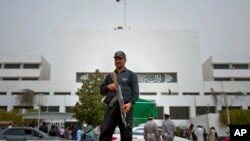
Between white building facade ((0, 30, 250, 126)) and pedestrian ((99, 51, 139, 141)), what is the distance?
54.2 metres

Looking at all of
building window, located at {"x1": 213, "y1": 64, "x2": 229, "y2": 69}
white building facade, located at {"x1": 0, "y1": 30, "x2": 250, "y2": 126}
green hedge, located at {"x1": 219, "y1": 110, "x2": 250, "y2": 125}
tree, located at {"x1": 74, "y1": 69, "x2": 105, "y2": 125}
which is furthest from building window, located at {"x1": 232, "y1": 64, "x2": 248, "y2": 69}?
tree, located at {"x1": 74, "y1": 69, "x2": 105, "y2": 125}

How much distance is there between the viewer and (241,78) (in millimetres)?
66500

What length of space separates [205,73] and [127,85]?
232ft

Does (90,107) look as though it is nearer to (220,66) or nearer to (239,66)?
(220,66)

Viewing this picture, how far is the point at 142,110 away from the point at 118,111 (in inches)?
673

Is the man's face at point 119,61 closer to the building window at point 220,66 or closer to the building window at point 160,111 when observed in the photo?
the building window at point 160,111

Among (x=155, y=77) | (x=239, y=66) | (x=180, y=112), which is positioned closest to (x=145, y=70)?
(x=155, y=77)

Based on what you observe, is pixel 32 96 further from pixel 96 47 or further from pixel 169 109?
pixel 169 109

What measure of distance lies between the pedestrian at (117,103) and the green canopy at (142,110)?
51.3 feet

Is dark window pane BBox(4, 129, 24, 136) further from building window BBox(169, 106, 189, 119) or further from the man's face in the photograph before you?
building window BBox(169, 106, 189, 119)

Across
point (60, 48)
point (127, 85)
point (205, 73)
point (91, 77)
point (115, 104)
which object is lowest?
point (115, 104)

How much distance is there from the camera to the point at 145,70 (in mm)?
67562

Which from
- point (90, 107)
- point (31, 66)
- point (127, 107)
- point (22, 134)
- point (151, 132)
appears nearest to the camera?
point (127, 107)

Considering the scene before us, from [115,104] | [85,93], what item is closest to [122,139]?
[115,104]
